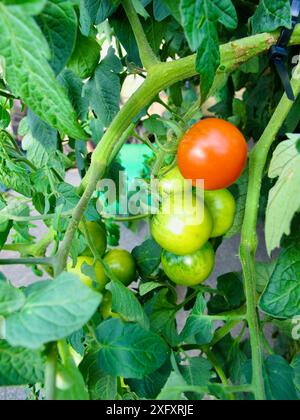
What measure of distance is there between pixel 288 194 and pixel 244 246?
161mm

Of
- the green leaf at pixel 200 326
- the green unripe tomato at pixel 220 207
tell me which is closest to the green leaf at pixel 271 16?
the green unripe tomato at pixel 220 207

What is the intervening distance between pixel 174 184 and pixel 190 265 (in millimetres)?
120

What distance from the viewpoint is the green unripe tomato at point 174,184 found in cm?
55

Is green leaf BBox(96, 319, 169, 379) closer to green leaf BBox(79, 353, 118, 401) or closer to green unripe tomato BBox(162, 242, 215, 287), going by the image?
green leaf BBox(79, 353, 118, 401)

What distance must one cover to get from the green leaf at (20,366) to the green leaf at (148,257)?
0.35 meters

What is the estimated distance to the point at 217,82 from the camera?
1.66ft

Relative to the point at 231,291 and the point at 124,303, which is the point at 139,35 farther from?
the point at 231,291

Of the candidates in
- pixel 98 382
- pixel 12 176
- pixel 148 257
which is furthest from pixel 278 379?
pixel 12 176

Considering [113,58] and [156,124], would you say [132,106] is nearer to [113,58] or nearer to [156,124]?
[113,58]

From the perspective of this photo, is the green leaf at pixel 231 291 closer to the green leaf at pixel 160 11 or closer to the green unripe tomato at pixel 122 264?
the green unripe tomato at pixel 122 264

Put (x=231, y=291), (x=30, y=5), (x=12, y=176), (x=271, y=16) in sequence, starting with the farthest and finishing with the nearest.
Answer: (x=231, y=291) < (x=12, y=176) < (x=271, y=16) < (x=30, y=5)

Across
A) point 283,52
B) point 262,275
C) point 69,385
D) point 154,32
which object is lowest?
point 69,385

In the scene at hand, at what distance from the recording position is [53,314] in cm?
27
